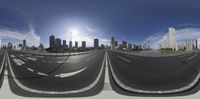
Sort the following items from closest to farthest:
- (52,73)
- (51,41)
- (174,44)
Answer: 1. (174,44)
2. (51,41)
3. (52,73)

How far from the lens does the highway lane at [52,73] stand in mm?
→ 4102

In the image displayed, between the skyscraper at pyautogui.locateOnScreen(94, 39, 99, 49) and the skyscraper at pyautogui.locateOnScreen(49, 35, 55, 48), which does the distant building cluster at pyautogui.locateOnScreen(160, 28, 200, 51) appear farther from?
the skyscraper at pyautogui.locateOnScreen(49, 35, 55, 48)

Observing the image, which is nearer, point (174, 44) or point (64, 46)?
point (174, 44)

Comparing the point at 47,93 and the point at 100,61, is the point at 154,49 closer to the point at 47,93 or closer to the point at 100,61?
the point at 100,61

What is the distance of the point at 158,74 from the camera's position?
14.8 feet

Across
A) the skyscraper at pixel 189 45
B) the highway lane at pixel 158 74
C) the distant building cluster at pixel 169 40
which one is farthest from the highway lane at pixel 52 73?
the skyscraper at pixel 189 45

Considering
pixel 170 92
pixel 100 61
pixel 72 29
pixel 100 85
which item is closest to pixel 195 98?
pixel 170 92

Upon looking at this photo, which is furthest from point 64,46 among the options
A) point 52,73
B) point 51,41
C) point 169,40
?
point 169,40

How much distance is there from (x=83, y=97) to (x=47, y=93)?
23.0 inches

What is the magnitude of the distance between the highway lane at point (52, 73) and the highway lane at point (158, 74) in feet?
1.72

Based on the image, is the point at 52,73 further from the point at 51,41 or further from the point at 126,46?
the point at 126,46

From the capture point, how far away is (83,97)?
3.91 m

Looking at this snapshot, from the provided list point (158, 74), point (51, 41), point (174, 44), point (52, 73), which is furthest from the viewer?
point (158, 74)

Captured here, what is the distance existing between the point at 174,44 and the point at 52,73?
196 cm
